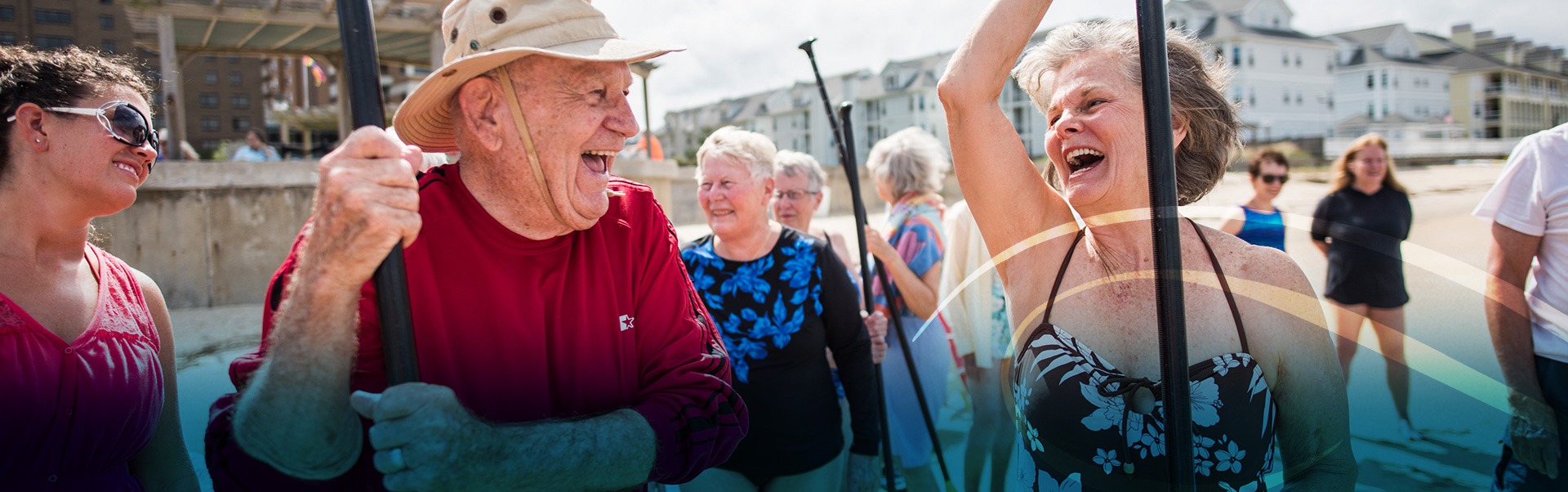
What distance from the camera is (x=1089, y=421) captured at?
1543mm

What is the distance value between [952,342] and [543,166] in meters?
Answer: 1.60

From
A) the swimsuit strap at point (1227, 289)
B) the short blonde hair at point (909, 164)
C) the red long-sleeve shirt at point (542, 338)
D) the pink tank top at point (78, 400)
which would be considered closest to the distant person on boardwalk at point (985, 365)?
the swimsuit strap at point (1227, 289)

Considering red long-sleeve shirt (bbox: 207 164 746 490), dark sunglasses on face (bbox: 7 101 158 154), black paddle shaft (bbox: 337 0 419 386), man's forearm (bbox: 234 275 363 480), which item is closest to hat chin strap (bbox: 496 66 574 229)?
red long-sleeve shirt (bbox: 207 164 746 490)

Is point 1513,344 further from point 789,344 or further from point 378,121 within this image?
point 378,121

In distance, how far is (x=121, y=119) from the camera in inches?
69.6

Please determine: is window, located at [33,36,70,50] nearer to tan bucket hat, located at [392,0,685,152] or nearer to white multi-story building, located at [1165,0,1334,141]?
tan bucket hat, located at [392,0,685,152]

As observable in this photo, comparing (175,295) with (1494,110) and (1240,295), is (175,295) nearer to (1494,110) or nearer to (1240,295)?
(1240,295)

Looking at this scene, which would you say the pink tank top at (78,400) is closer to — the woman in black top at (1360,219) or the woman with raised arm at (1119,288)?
the woman with raised arm at (1119,288)

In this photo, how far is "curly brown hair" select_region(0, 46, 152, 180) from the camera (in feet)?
5.50

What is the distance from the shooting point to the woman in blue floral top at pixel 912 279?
3162mm

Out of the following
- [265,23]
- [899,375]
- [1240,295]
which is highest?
[265,23]

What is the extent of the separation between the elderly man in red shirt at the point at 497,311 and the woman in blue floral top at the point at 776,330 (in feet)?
3.25

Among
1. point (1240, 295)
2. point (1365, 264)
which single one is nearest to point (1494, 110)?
point (1365, 264)

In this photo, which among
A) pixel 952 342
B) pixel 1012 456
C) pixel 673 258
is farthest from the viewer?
pixel 952 342
